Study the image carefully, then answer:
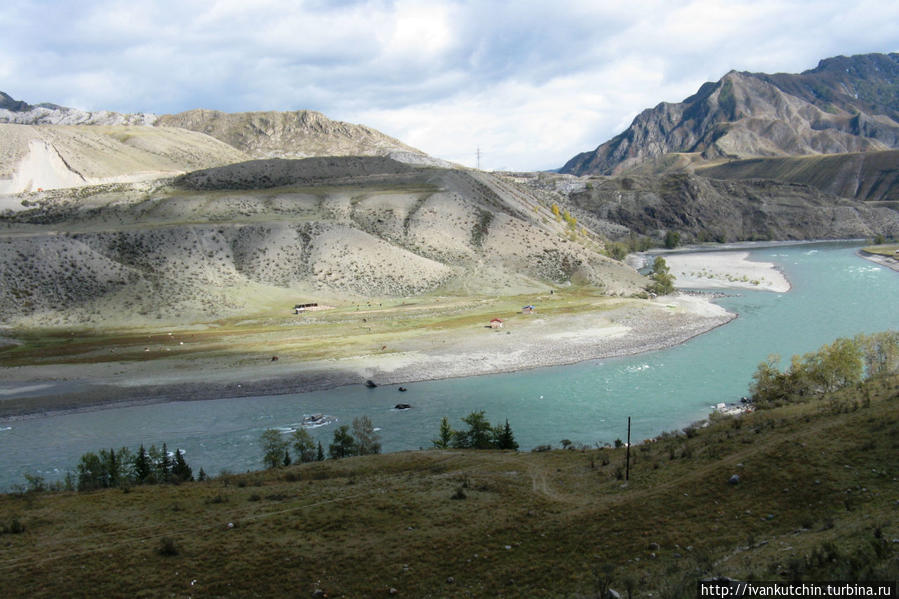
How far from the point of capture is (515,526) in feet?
56.9

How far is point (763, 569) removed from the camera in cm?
1180

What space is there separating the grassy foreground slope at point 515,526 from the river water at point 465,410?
535 inches

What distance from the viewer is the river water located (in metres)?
37.2

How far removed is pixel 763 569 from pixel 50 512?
21.3 metres

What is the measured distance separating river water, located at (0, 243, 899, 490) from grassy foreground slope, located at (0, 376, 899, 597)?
535 inches

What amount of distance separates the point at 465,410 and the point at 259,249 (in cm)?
6064

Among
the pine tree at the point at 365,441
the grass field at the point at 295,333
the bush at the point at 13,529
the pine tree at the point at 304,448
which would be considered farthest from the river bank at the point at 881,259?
the bush at the point at 13,529

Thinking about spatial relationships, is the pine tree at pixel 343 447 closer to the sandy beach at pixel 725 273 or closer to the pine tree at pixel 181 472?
the pine tree at pixel 181 472

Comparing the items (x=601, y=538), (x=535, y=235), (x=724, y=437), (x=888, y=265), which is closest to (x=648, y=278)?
(x=535, y=235)

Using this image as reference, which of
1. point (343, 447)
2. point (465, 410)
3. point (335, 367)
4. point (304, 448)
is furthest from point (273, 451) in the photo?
point (335, 367)

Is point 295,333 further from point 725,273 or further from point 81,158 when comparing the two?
point 81,158

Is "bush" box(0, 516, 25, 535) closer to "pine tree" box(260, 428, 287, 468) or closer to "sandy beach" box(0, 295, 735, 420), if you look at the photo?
"pine tree" box(260, 428, 287, 468)

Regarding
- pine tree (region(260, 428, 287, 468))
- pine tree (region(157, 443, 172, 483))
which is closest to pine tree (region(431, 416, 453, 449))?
pine tree (region(260, 428, 287, 468))

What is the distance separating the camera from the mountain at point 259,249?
76.5 m
